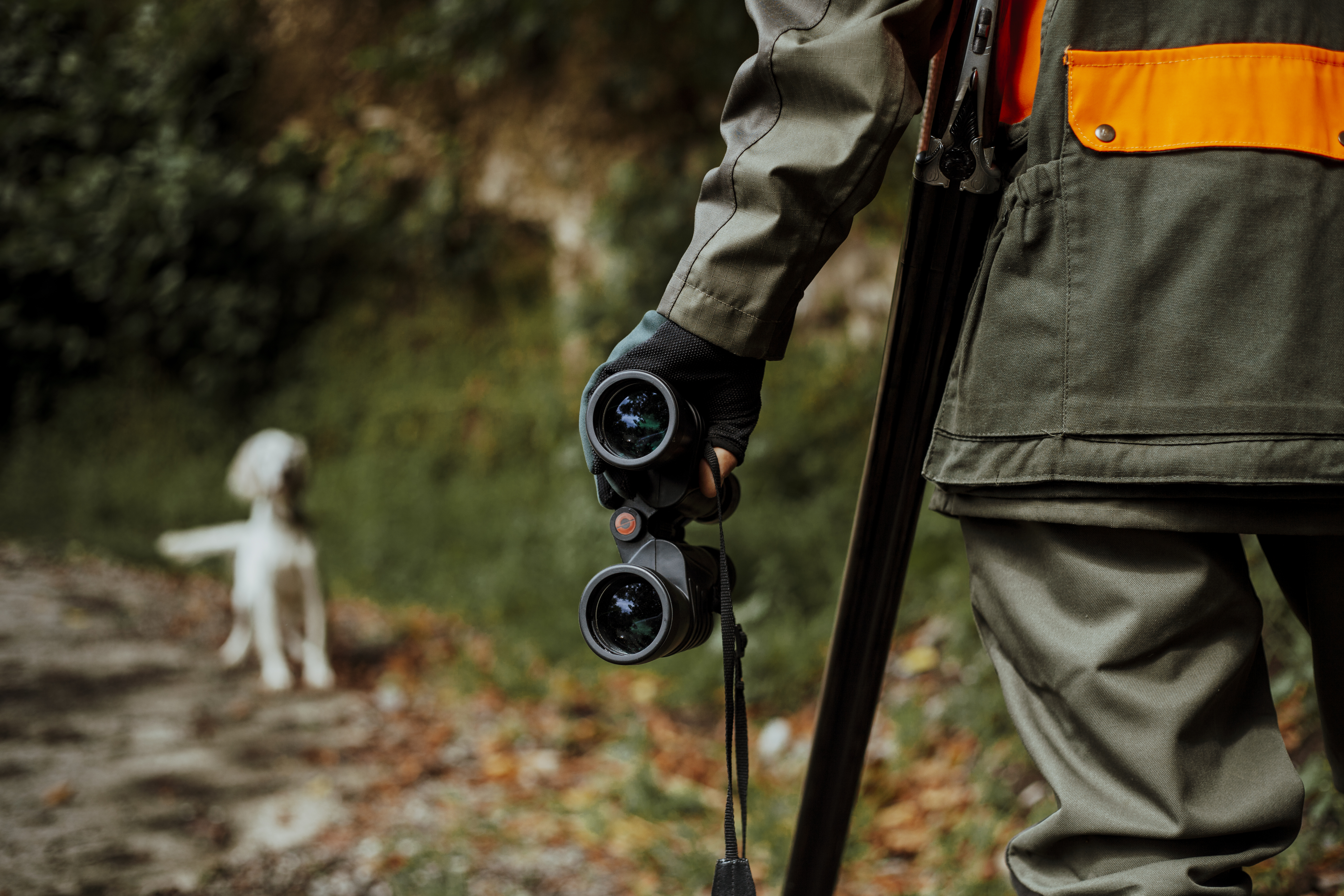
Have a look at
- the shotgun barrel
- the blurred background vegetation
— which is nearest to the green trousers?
the shotgun barrel

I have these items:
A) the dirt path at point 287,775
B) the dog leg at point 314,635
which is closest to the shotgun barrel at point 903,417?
the dirt path at point 287,775

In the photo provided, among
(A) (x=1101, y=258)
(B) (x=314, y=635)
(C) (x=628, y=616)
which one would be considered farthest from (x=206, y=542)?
(A) (x=1101, y=258)

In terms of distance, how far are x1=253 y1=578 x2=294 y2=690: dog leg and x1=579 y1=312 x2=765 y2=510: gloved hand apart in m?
3.36

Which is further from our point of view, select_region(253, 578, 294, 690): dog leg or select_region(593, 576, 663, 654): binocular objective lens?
select_region(253, 578, 294, 690): dog leg

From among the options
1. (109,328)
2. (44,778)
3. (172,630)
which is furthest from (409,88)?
(44,778)

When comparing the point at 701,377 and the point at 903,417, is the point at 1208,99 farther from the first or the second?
the point at 701,377

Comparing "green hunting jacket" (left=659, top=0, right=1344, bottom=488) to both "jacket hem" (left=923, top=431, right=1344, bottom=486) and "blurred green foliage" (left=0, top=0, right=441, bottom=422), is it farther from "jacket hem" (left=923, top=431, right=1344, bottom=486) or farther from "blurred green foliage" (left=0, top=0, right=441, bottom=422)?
"blurred green foliage" (left=0, top=0, right=441, bottom=422)

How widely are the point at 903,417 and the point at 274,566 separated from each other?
138 inches

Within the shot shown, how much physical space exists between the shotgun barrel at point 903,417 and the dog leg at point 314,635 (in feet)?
10.3

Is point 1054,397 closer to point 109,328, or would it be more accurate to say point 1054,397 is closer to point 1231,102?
point 1231,102

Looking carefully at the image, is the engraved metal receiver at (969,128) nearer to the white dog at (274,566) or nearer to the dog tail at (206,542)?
the white dog at (274,566)

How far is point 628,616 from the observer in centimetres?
115

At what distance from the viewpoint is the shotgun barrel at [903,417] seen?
1102 millimetres

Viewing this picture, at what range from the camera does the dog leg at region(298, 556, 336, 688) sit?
13.4 ft
